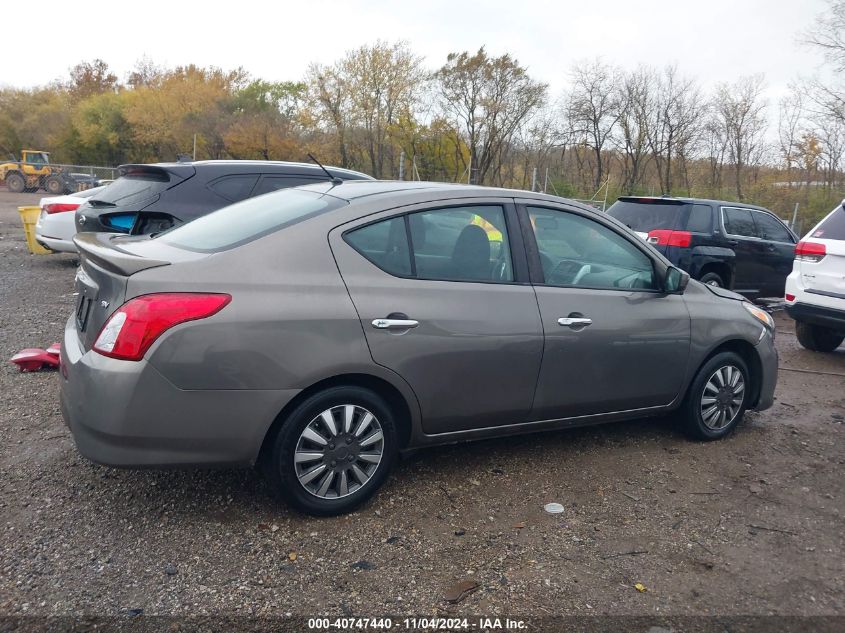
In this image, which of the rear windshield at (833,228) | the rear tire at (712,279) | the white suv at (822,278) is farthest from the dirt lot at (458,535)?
the rear tire at (712,279)

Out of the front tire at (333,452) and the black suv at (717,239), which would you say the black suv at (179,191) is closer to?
the front tire at (333,452)

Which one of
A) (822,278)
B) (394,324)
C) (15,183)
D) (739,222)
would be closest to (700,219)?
(739,222)

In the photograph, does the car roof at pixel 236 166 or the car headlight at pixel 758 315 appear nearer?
the car headlight at pixel 758 315

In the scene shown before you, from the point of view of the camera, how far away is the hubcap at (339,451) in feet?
10.7

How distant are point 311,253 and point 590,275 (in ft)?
5.81

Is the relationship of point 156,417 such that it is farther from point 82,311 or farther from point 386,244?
point 386,244

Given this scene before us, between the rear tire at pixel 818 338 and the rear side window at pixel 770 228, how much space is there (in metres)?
2.89

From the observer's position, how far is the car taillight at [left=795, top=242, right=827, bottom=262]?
282 inches

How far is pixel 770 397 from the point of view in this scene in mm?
4938

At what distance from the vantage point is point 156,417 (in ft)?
9.64

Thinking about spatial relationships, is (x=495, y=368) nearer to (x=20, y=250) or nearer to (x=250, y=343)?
(x=250, y=343)

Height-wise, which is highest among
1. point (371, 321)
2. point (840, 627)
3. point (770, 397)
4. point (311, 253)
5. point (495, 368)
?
point (311, 253)

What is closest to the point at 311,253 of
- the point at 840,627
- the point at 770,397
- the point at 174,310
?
the point at 174,310

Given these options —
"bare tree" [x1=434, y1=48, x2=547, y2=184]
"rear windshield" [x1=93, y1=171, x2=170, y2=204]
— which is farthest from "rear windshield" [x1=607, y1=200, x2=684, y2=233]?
"bare tree" [x1=434, y1=48, x2=547, y2=184]
